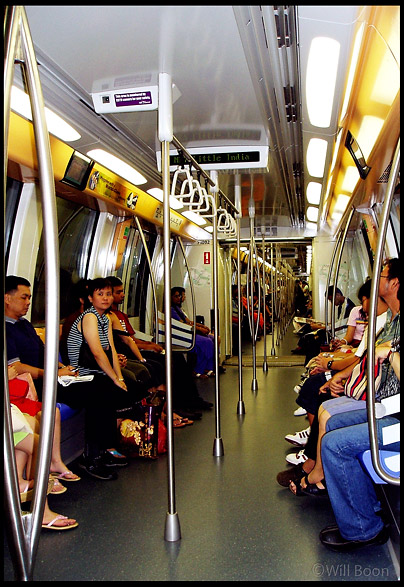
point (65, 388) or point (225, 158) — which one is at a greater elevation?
Result: point (225, 158)

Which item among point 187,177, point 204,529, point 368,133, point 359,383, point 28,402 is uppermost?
point 368,133

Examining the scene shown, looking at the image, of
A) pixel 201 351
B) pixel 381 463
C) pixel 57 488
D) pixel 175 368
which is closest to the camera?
pixel 381 463

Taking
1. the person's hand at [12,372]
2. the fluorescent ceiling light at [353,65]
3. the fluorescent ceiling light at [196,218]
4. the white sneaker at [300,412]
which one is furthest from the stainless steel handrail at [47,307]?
the fluorescent ceiling light at [196,218]

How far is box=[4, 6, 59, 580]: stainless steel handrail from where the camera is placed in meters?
1.29

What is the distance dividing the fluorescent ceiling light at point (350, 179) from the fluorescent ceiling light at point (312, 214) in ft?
8.57

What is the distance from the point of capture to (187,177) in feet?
12.6

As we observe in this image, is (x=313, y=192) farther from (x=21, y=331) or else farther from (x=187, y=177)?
(x=21, y=331)

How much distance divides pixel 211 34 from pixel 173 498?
2437mm

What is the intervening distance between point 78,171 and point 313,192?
12.7 ft

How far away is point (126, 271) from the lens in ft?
23.2

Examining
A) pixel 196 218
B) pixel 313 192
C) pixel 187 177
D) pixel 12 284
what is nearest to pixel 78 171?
pixel 187 177

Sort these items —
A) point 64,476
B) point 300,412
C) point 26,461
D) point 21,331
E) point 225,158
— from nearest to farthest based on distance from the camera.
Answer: point 26,461 → point 64,476 → point 21,331 → point 225,158 → point 300,412

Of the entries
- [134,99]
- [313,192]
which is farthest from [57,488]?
[313,192]

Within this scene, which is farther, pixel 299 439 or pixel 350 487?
pixel 299 439
